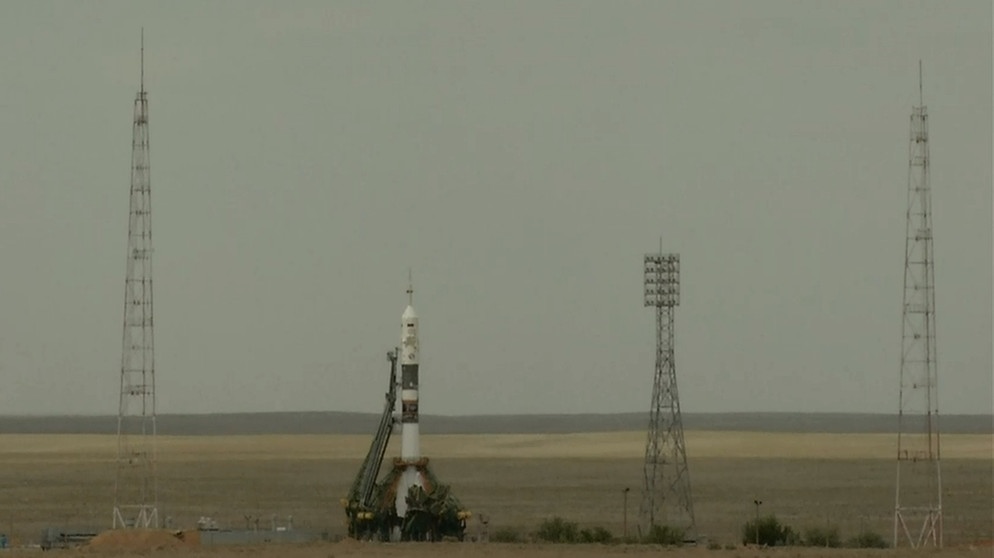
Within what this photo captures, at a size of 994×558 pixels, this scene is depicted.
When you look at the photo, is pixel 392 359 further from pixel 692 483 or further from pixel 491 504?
pixel 692 483

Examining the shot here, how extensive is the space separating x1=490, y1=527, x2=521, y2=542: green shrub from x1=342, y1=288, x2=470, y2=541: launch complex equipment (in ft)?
4.55

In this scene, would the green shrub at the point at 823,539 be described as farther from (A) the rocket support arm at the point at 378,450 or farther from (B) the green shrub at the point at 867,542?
(A) the rocket support arm at the point at 378,450

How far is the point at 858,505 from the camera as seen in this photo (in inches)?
4857

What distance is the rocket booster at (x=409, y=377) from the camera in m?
88.9

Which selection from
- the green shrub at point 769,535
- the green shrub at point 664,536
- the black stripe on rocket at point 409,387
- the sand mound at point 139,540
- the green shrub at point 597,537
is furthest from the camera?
the black stripe on rocket at point 409,387

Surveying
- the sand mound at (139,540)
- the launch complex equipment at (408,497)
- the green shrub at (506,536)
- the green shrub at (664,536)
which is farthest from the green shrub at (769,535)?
the sand mound at (139,540)

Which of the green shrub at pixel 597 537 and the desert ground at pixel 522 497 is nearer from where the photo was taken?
the desert ground at pixel 522 497

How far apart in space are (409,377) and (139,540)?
47.3 ft

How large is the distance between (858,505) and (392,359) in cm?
4068

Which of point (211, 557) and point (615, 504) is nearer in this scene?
point (211, 557)

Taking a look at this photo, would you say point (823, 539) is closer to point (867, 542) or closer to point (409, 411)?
point (867, 542)

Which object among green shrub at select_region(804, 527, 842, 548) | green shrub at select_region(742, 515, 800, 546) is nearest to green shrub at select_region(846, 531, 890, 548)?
green shrub at select_region(804, 527, 842, 548)

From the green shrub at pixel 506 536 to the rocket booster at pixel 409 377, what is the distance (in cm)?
447

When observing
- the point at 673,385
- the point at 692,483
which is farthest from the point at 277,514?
the point at 692,483
